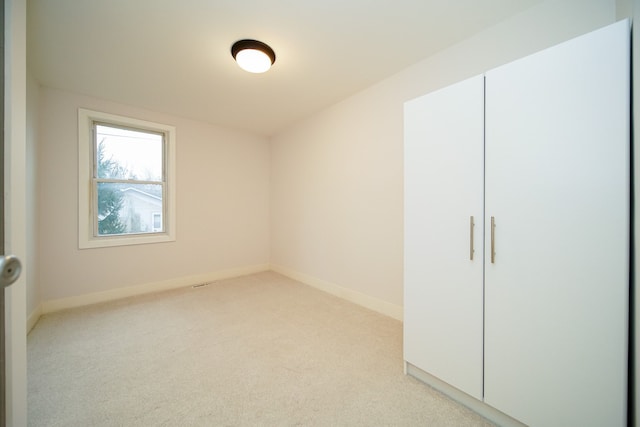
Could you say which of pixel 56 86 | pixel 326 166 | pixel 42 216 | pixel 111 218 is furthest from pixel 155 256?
pixel 326 166

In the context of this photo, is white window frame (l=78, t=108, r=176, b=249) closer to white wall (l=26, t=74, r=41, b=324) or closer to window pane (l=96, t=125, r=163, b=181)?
window pane (l=96, t=125, r=163, b=181)

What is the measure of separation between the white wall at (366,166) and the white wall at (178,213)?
60 centimetres

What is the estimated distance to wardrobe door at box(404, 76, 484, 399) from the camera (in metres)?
1.29

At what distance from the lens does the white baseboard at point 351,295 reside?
8.06 feet

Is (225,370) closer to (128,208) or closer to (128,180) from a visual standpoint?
(128,208)

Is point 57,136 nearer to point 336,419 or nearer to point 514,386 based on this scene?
point 336,419

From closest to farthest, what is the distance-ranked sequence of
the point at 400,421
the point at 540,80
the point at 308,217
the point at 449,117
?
the point at 540,80 < the point at 400,421 < the point at 449,117 < the point at 308,217

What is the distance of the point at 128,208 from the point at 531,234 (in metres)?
4.20

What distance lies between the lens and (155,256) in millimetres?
3246

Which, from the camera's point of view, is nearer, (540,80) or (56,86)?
(540,80)

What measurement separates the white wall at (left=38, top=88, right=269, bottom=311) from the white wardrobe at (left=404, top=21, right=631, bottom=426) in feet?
10.7

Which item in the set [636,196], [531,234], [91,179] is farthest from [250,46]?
[91,179]

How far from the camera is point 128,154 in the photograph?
3.12m

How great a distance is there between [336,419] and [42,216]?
3599 mm
